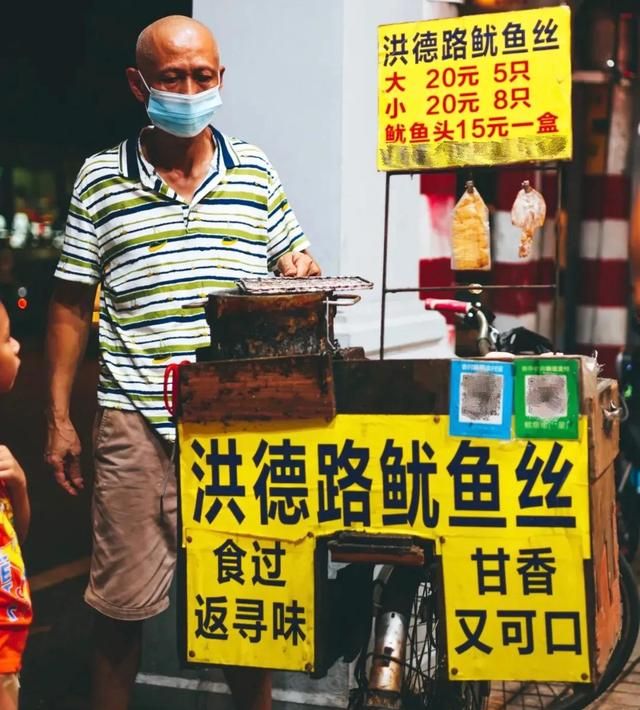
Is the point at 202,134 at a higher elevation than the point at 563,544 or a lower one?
higher

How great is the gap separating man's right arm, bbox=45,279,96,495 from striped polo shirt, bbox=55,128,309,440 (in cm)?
7

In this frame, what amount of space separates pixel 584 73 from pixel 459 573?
227 inches

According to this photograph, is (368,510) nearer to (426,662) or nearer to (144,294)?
(426,662)

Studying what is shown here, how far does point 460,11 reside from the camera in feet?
19.3

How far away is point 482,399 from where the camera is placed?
2936 mm

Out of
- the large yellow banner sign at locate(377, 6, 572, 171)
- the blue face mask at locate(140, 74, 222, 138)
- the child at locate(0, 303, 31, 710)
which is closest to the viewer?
the child at locate(0, 303, 31, 710)

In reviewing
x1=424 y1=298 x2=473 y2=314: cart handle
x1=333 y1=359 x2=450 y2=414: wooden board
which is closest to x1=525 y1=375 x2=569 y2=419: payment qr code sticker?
x1=333 y1=359 x2=450 y2=414: wooden board

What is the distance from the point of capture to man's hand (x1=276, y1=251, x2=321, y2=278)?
3.74m

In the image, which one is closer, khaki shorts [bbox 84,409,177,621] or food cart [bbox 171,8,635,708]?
food cart [bbox 171,8,635,708]

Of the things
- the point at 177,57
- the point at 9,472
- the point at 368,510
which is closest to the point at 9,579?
the point at 9,472

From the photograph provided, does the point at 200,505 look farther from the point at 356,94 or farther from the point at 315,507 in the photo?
the point at 356,94

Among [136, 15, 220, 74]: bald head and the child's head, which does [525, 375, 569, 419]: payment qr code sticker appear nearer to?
the child's head

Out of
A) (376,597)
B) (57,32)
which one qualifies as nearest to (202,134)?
(376,597)

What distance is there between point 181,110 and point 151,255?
1.43ft
